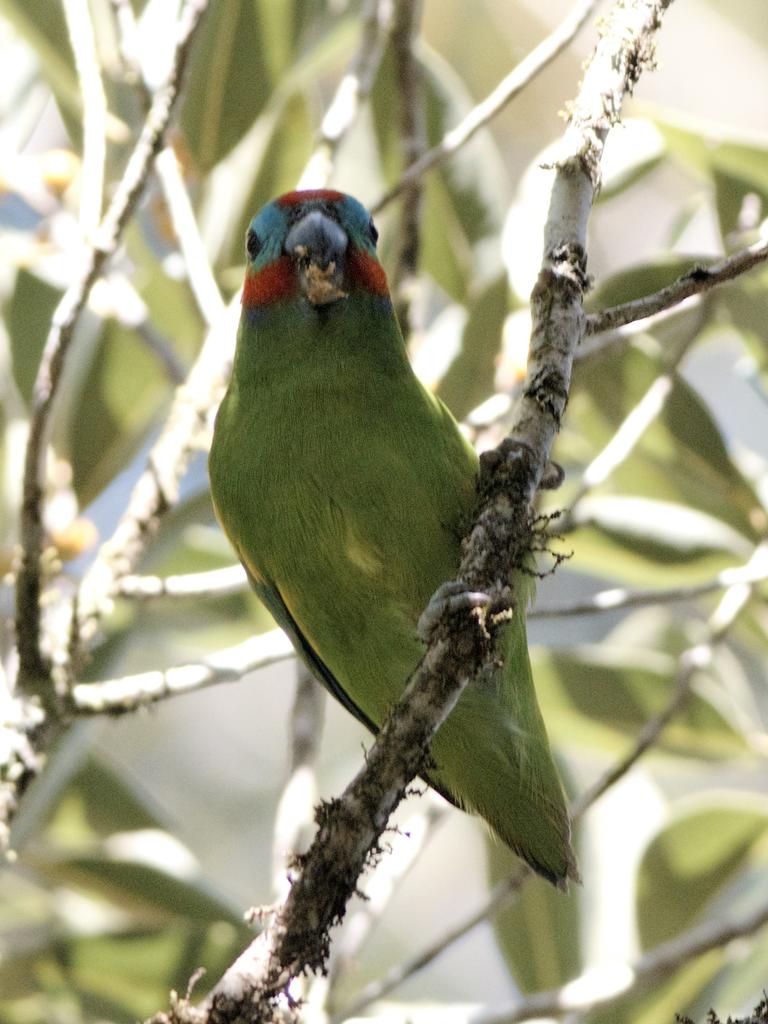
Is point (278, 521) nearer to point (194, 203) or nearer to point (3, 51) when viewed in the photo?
point (194, 203)

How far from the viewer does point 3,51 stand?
3.90 metres

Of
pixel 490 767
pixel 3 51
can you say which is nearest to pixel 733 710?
pixel 490 767

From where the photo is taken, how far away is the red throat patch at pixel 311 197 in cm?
275

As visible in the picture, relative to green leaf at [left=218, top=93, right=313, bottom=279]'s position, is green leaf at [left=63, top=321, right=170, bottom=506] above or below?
below

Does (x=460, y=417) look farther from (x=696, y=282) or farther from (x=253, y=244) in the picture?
(x=696, y=282)

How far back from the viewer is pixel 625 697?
11.1ft

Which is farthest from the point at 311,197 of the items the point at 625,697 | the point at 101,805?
the point at 101,805

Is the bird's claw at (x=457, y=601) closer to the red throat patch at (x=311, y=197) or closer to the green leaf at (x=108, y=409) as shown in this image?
the red throat patch at (x=311, y=197)

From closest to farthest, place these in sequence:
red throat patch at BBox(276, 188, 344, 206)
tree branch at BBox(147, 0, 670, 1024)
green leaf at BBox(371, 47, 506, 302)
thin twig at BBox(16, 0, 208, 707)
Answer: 1. tree branch at BBox(147, 0, 670, 1024)
2. thin twig at BBox(16, 0, 208, 707)
3. red throat patch at BBox(276, 188, 344, 206)
4. green leaf at BBox(371, 47, 506, 302)

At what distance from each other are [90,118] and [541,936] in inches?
83.6

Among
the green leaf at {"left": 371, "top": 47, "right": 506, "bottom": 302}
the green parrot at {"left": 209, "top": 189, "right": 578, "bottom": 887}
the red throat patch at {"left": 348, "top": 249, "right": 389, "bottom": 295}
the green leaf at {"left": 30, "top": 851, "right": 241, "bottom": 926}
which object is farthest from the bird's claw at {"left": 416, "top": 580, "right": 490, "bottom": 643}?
the green leaf at {"left": 371, "top": 47, "right": 506, "bottom": 302}

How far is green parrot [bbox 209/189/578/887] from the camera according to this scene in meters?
2.54

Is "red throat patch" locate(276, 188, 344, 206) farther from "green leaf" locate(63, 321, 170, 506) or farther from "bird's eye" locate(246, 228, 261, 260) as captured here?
"green leaf" locate(63, 321, 170, 506)

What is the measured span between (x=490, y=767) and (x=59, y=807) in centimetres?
123
